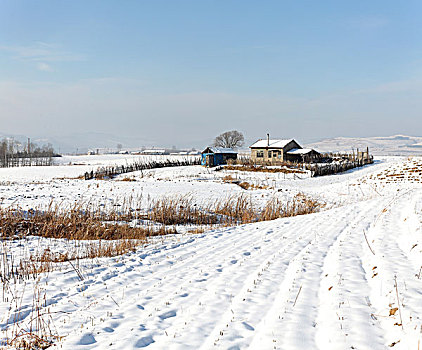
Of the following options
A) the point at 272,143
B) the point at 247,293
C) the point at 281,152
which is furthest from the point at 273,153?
the point at 247,293

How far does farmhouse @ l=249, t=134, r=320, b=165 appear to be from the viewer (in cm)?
5206

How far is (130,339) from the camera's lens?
340 cm

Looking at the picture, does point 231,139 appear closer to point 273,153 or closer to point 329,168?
point 273,153

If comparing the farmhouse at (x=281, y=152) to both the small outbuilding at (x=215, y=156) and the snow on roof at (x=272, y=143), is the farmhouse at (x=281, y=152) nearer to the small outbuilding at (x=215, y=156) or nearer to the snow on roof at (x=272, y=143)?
the snow on roof at (x=272, y=143)

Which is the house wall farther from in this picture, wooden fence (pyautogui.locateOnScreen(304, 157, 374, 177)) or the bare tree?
the bare tree

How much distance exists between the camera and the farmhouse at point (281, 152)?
52062 mm

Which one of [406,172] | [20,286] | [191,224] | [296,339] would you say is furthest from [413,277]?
[406,172]

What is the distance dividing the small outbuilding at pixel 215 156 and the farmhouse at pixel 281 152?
5.72 m

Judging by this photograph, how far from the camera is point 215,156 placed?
48156 mm

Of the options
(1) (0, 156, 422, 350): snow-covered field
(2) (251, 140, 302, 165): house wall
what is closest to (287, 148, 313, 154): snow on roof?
(2) (251, 140, 302, 165): house wall

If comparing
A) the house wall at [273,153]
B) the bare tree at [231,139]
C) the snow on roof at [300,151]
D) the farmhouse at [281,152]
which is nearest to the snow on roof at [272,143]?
the farmhouse at [281,152]

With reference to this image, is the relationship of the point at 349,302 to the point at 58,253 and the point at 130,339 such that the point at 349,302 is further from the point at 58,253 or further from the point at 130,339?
the point at 58,253

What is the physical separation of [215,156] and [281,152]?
11091 mm

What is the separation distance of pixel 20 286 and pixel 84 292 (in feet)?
3.82
